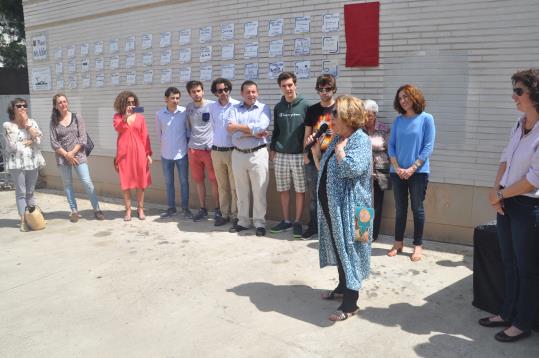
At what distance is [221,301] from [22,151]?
397 centimetres

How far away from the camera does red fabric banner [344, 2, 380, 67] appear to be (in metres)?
5.29

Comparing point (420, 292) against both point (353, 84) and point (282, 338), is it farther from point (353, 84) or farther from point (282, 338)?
point (353, 84)

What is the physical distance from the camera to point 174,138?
260 inches

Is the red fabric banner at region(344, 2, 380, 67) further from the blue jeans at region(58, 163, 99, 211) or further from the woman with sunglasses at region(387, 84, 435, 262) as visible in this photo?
the blue jeans at region(58, 163, 99, 211)

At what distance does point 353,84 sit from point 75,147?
400 cm

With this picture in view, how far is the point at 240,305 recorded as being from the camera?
12.7 ft

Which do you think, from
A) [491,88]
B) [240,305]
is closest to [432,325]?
[240,305]

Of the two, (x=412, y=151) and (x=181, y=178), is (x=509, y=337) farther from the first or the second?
(x=181, y=178)

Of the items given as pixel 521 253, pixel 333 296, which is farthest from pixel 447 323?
pixel 333 296

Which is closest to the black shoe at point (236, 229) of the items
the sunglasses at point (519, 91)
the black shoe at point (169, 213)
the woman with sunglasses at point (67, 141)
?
the black shoe at point (169, 213)

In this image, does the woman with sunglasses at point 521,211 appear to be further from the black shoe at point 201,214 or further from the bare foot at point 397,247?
the black shoe at point 201,214

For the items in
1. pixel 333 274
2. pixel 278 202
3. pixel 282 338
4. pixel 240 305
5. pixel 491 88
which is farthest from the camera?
pixel 278 202

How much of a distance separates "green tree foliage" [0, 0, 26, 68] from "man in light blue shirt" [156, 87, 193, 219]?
11.3 m

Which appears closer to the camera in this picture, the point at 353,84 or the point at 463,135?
the point at 463,135
